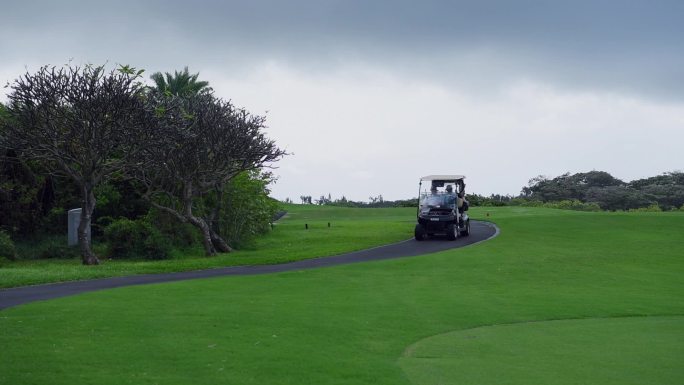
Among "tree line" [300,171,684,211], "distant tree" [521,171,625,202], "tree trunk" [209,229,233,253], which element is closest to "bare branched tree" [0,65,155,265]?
"tree trunk" [209,229,233,253]

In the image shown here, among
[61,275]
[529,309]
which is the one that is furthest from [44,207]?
[529,309]

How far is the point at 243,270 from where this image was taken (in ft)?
84.6

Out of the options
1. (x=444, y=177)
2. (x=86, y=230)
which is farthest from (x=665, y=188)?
(x=86, y=230)

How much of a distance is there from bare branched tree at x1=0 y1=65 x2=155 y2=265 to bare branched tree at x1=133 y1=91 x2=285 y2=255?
329cm

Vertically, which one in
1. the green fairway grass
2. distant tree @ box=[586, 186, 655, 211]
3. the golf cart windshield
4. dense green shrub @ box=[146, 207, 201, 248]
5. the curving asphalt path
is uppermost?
distant tree @ box=[586, 186, 655, 211]

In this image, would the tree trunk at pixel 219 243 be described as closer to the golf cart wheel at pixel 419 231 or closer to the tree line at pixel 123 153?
the tree line at pixel 123 153

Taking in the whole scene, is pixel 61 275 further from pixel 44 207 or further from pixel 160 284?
pixel 44 207

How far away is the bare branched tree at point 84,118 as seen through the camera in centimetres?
2744

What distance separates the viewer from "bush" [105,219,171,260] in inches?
1261

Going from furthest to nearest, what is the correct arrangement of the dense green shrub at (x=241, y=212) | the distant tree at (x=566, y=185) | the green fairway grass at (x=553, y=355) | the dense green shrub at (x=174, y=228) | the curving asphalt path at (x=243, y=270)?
the distant tree at (x=566, y=185)
the dense green shrub at (x=241, y=212)
the dense green shrub at (x=174, y=228)
the curving asphalt path at (x=243, y=270)
the green fairway grass at (x=553, y=355)

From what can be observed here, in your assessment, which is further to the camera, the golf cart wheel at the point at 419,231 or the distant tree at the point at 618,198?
the distant tree at the point at 618,198

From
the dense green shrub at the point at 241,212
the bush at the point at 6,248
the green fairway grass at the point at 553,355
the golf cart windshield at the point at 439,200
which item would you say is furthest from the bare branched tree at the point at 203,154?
the green fairway grass at the point at 553,355

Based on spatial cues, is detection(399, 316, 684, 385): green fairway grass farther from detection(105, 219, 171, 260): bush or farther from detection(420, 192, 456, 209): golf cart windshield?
detection(420, 192, 456, 209): golf cart windshield

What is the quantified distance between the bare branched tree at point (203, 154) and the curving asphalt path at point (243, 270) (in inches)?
305
